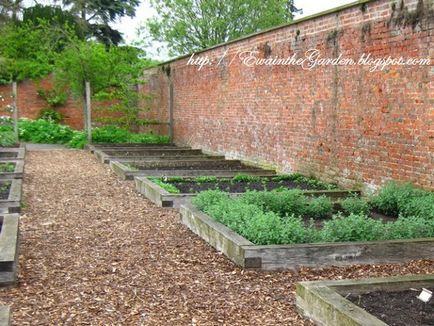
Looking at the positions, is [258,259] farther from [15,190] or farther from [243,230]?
[15,190]

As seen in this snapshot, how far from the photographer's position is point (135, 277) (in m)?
5.27

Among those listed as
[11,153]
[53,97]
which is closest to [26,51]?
[53,97]

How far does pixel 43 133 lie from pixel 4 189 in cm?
1283

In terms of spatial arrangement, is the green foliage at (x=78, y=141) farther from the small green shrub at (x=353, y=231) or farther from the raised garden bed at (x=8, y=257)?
the small green shrub at (x=353, y=231)

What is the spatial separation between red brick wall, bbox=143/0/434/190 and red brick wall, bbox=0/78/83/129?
10614mm

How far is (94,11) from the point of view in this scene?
35.1 meters

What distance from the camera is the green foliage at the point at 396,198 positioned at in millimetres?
7343

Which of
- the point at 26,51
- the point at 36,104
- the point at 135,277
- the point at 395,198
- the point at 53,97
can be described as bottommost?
the point at 135,277

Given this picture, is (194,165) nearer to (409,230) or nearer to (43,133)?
(409,230)

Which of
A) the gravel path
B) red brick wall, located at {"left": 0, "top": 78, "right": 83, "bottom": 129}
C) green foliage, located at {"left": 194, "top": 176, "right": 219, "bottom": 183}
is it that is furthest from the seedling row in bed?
red brick wall, located at {"left": 0, "top": 78, "right": 83, "bottom": 129}

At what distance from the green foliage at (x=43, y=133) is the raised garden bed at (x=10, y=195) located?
38.5 feet

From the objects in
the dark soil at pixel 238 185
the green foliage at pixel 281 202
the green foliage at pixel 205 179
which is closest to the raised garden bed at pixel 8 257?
the green foliage at pixel 281 202

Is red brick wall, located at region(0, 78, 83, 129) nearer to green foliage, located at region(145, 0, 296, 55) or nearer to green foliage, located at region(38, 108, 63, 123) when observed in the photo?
green foliage, located at region(38, 108, 63, 123)

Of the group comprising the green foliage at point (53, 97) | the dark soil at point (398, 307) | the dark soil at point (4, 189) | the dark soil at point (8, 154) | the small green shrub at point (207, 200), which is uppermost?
the green foliage at point (53, 97)
